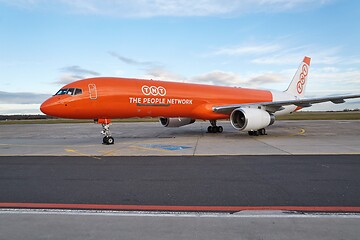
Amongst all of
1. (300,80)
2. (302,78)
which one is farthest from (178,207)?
(302,78)

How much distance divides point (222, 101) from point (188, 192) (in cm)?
1421

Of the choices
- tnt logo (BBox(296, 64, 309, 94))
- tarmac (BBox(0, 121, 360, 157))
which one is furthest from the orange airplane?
tnt logo (BBox(296, 64, 309, 94))

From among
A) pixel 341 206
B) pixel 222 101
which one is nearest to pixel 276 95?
pixel 222 101

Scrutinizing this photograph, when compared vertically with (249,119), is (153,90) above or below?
above

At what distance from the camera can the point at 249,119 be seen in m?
15.3

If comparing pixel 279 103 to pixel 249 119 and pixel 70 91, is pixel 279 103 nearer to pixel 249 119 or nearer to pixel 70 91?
pixel 249 119

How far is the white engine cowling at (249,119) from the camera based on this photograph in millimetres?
15388

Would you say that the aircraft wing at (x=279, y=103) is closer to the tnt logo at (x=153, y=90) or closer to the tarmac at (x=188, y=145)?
the tarmac at (x=188, y=145)

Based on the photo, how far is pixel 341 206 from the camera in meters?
4.28

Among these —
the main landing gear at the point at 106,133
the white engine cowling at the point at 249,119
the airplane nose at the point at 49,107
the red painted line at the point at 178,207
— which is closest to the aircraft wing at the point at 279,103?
the white engine cowling at the point at 249,119

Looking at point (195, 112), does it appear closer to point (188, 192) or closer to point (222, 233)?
point (188, 192)

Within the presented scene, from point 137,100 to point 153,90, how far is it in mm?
1238

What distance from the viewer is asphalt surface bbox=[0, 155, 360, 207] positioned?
4.78 m

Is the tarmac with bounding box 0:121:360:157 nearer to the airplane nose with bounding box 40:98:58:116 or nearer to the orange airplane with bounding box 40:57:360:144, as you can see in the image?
the orange airplane with bounding box 40:57:360:144
